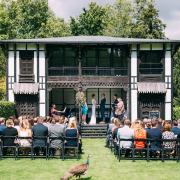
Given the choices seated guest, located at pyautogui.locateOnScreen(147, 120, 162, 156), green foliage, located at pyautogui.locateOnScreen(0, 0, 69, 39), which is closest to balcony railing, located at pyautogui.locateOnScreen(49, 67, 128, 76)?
seated guest, located at pyautogui.locateOnScreen(147, 120, 162, 156)

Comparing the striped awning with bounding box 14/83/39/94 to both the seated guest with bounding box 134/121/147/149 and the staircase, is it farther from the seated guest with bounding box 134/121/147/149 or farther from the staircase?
the seated guest with bounding box 134/121/147/149

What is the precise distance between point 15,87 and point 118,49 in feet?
26.3

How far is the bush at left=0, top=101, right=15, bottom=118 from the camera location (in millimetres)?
32494

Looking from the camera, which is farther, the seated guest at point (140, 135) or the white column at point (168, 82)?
the white column at point (168, 82)

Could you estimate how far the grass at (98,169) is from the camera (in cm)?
1612

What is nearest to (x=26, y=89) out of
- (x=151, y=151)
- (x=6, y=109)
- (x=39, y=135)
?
(x=6, y=109)

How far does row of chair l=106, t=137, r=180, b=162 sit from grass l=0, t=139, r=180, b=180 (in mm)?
429

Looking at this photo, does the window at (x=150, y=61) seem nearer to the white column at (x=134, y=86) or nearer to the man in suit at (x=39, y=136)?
the white column at (x=134, y=86)

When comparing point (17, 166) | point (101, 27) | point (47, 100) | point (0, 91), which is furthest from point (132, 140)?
point (101, 27)

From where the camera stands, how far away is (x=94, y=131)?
33.0m

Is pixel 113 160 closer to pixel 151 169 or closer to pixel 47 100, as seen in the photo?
pixel 151 169

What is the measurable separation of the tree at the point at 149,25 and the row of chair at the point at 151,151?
40606mm

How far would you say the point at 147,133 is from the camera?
67.2ft

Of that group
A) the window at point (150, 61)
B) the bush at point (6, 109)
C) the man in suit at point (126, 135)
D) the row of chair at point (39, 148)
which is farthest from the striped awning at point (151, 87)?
the row of chair at point (39, 148)
